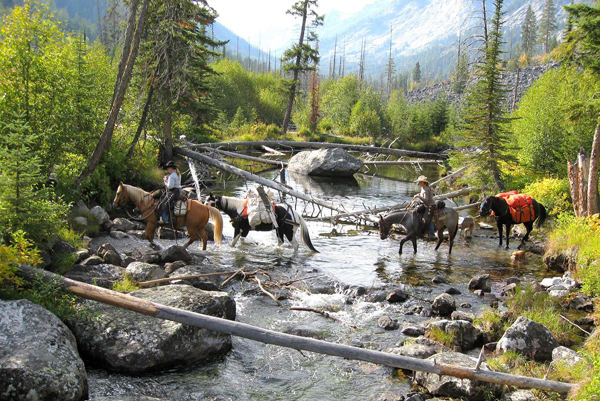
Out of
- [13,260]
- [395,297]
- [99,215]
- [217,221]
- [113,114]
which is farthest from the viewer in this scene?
[113,114]

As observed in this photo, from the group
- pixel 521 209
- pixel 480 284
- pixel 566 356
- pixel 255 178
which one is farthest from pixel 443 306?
pixel 255 178

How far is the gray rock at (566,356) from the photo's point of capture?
692cm

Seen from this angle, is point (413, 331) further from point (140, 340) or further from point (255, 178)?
point (255, 178)

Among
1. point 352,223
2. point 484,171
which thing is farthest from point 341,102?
point 352,223

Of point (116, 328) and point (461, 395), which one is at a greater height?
point (116, 328)

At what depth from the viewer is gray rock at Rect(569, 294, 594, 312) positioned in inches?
390

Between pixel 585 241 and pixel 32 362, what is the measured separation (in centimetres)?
1326

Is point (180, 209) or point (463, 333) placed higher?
point (180, 209)

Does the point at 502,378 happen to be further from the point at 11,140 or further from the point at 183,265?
the point at 11,140

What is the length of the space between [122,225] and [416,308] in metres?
10.6

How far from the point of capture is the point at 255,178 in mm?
19406

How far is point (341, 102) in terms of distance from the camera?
202 feet

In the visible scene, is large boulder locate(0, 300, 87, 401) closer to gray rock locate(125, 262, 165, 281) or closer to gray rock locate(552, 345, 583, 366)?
gray rock locate(125, 262, 165, 281)

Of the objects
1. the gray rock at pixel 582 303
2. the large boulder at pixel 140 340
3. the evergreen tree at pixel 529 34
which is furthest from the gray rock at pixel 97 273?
the evergreen tree at pixel 529 34
